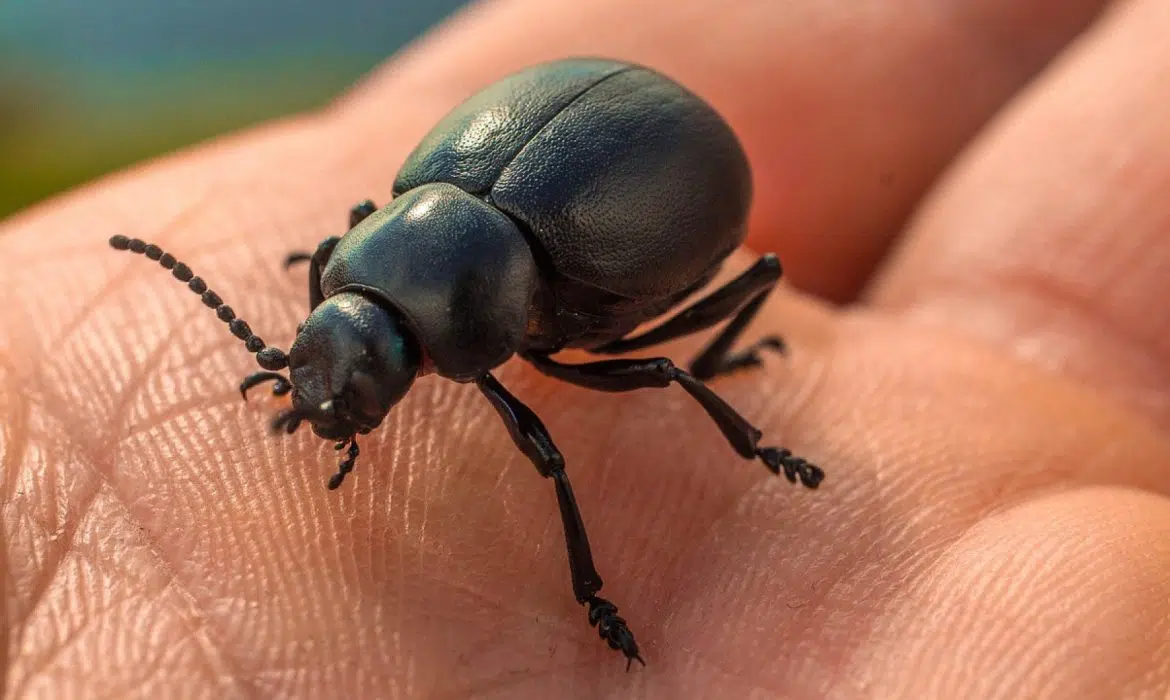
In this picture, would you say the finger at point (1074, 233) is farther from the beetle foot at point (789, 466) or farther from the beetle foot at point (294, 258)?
the beetle foot at point (294, 258)

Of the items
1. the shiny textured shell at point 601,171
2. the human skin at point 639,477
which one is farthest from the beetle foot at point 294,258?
the shiny textured shell at point 601,171

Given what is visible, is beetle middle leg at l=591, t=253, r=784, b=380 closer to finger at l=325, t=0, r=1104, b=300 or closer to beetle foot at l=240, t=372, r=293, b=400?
beetle foot at l=240, t=372, r=293, b=400

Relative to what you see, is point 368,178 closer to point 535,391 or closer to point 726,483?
point 535,391

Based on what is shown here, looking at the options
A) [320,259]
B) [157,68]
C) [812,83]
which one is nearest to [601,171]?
[320,259]

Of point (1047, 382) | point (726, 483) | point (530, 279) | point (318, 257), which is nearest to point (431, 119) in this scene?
point (318, 257)

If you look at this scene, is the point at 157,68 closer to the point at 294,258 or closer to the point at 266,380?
the point at 294,258
